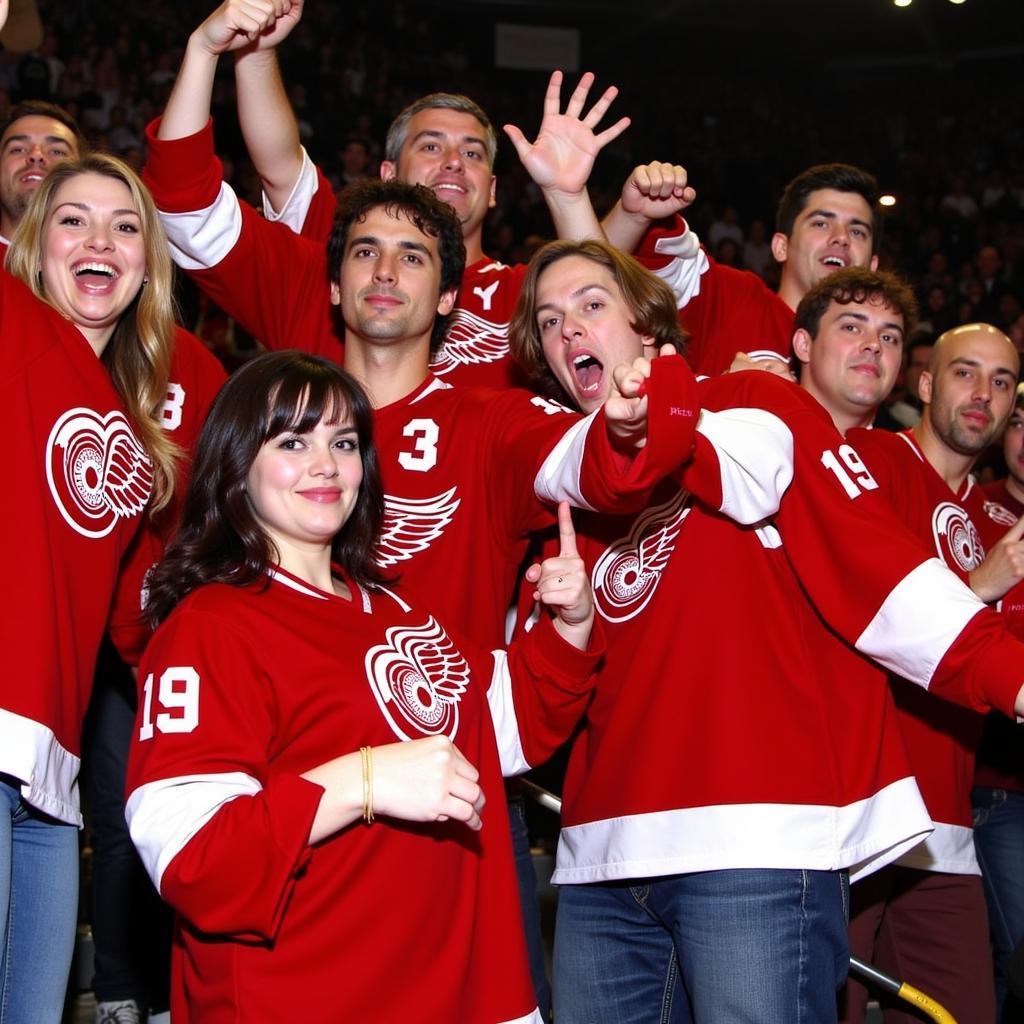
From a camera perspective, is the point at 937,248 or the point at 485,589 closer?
the point at 485,589

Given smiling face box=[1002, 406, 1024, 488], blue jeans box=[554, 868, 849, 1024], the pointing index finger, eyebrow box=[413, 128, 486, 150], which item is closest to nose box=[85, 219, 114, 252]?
the pointing index finger

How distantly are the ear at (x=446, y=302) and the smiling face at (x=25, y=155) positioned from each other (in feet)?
3.99

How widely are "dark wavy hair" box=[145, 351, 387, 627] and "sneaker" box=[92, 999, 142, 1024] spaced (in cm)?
143

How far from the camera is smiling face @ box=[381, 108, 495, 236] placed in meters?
3.55

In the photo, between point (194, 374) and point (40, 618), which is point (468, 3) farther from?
point (40, 618)

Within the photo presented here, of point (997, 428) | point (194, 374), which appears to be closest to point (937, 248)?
point (997, 428)

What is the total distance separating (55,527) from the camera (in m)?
2.22

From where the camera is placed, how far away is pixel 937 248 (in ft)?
41.6

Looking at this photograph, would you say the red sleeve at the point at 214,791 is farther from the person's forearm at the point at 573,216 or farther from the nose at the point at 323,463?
the person's forearm at the point at 573,216

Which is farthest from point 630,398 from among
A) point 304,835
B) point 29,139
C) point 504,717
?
point 29,139

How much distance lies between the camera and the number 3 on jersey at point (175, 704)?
71.1 inches

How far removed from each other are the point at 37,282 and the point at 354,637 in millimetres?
1057

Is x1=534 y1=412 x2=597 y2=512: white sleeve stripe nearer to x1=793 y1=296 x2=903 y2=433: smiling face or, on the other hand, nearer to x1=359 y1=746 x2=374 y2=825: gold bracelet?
x1=359 y1=746 x2=374 y2=825: gold bracelet

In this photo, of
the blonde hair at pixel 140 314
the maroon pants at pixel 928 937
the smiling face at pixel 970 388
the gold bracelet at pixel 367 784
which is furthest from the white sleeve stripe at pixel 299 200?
the maroon pants at pixel 928 937
